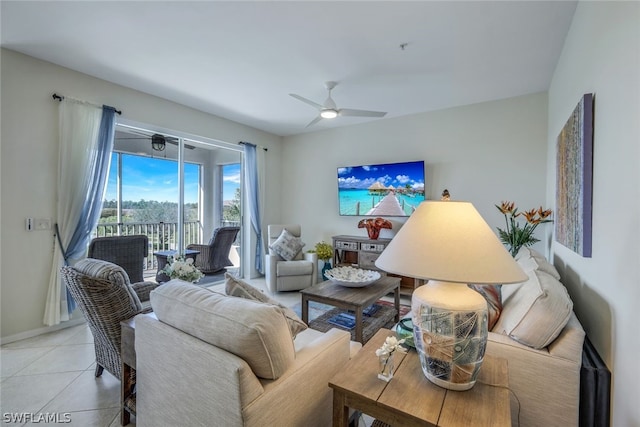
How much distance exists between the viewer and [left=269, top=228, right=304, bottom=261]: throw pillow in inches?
175

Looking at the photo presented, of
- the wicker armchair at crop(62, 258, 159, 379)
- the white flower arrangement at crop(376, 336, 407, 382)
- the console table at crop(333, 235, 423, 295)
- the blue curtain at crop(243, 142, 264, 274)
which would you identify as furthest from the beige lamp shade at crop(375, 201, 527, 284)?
the blue curtain at crop(243, 142, 264, 274)

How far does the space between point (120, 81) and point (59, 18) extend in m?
1.11

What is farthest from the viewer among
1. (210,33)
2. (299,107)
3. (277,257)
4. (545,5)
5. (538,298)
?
(277,257)

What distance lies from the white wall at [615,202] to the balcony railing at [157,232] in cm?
441

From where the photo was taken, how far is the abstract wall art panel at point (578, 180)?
4.97 feet

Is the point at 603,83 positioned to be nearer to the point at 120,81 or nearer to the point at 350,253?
the point at 350,253

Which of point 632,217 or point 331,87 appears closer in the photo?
point 632,217

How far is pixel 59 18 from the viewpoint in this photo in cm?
218

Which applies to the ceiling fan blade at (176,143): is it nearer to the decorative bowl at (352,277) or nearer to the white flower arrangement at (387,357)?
the decorative bowl at (352,277)

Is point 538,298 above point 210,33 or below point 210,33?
below

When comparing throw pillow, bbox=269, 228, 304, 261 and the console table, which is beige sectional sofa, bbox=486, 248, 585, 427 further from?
throw pillow, bbox=269, 228, 304, 261

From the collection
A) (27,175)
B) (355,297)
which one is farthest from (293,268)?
(27,175)

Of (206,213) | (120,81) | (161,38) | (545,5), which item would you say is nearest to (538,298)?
(545,5)

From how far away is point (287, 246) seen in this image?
4496 mm
